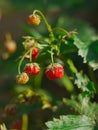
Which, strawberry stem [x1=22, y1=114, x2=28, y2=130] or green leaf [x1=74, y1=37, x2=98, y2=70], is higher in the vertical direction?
green leaf [x1=74, y1=37, x2=98, y2=70]

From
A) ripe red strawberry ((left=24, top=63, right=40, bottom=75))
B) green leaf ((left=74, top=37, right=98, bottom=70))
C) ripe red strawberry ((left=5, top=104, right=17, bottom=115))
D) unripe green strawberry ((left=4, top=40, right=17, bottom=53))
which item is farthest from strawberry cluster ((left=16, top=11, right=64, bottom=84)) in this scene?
unripe green strawberry ((left=4, top=40, right=17, bottom=53))

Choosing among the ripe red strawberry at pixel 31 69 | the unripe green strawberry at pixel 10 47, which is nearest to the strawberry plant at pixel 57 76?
the ripe red strawberry at pixel 31 69

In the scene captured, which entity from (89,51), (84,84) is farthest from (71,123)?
(89,51)

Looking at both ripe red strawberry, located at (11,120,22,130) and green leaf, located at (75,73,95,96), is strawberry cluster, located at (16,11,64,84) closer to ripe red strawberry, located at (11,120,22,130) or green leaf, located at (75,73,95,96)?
green leaf, located at (75,73,95,96)

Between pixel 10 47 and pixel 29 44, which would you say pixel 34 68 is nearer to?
pixel 29 44

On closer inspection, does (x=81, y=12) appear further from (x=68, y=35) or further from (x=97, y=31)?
(x=68, y=35)

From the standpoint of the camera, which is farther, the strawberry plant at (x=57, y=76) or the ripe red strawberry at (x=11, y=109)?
the ripe red strawberry at (x=11, y=109)

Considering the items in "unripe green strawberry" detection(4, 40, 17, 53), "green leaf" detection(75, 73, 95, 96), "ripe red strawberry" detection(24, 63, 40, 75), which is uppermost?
"unripe green strawberry" detection(4, 40, 17, 53)

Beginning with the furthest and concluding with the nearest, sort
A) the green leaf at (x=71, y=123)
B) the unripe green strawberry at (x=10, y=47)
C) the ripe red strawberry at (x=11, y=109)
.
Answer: the unripe green strawberry at (x=10, y=47) → the ripe red strawberry at (x=11, y=109) → the green leaf at (x=71, y=123)

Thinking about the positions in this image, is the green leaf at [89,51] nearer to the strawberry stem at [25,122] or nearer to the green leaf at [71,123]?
the green leaf at [71,123]
